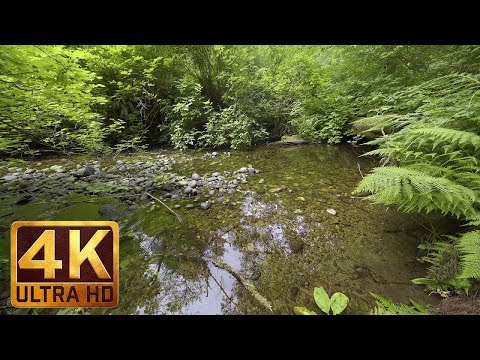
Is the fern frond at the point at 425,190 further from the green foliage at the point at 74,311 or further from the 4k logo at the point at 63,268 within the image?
the green foliage at the point at 74,311

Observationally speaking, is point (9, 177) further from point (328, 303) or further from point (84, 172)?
point (328, 303)

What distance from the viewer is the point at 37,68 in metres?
1.92

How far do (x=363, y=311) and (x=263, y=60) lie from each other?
6.89 metres

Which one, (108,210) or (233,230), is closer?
(233,230)

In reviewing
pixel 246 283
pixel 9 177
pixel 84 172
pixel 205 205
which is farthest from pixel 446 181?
pixel 9 177

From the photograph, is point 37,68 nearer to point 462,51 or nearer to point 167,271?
point 167,271

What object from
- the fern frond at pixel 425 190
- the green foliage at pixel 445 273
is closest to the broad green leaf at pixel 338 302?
the green foliage at pixel 445 273

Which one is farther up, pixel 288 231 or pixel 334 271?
pixel 288 231

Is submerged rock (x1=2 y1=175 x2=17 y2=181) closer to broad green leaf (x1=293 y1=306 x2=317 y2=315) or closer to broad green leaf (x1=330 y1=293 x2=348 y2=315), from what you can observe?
broad green leaf (x1=293 y1=306 x2=317 y2=315)

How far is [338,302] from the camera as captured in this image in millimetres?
1420

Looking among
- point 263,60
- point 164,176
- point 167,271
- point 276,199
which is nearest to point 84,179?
point 164,176

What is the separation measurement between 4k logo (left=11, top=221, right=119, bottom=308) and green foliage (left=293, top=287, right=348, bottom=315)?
1.16m

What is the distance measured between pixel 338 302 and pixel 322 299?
0.09 meters
